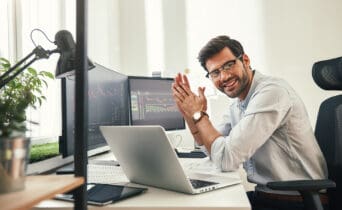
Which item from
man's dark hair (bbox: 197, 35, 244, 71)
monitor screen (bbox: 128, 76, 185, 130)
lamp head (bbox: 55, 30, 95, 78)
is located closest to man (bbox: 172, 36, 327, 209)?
man's dark hair (bbox: 197, 35, 244, 71)

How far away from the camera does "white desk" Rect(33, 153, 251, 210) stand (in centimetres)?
86

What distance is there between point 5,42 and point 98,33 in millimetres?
979

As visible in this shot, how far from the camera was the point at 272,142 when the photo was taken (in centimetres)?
143

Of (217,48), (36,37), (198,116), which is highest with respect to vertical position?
(36,37)

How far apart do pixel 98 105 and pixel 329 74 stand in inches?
40.0

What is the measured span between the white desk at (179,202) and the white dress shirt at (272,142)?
1.00 ft

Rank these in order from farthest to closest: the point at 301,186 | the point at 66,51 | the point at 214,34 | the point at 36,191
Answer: the point at 214,34, the point at 301,186, the point at 66,51, the point at 36,191

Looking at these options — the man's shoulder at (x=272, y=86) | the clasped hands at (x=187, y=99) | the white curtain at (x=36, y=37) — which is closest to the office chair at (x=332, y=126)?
the man's shoulder at (x=272, y=86)

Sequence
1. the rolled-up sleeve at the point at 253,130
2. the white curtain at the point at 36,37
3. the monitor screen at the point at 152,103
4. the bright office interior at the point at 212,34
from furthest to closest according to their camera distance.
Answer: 1. the bright office interior at the point at 212,34
2. the monitor screen at the point at 152,103
3. the white curtain at the point at 36,37
4. the rolled-up sleeve at the point at 253,130

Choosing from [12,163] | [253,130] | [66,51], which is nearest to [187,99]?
[253,130]

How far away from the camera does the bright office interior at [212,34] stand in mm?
2656

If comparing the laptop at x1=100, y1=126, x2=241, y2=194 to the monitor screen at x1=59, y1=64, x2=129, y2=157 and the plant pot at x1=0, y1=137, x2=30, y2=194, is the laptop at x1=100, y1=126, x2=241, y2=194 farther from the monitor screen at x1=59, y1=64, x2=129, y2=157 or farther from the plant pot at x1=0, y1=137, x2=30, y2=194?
the plant pot at x1=0, y1=137, x2=30, y2=194

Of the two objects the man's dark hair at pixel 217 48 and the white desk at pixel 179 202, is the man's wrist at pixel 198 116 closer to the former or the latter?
the man's dark hair at pixel 217 48

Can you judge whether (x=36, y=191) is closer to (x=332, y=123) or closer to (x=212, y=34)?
(x=332, y=123)
